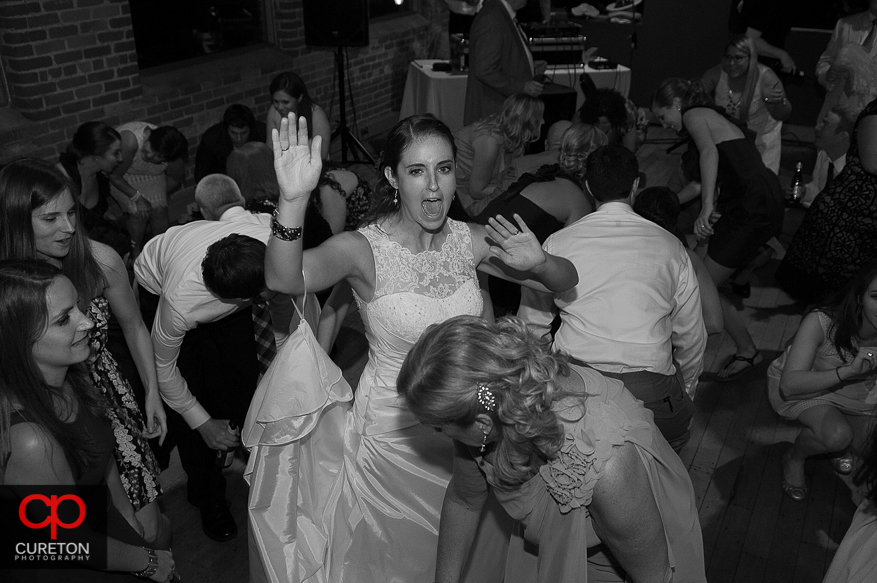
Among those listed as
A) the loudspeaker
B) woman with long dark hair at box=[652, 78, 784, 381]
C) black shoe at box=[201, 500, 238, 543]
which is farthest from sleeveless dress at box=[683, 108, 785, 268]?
the loudspeaker

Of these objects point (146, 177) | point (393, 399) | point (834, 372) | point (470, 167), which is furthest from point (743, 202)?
point (146, 177)

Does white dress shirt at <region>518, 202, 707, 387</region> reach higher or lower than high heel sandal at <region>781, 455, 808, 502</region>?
higher

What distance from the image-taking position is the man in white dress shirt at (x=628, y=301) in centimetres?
234

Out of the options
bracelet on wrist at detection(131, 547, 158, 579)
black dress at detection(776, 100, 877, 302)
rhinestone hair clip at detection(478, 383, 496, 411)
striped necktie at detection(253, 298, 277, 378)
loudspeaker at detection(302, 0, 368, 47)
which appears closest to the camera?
rhinestone hair clip at detection(478, 383, 496, 411)

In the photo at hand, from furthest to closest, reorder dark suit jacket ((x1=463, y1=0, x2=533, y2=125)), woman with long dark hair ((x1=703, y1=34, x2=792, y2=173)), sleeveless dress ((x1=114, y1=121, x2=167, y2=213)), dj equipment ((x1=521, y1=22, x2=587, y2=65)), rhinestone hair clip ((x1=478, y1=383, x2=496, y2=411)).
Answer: dj equipment ((x1=521, y1=22, x2=587, y2=65))
dark suit jacket ((x1=463, y1=0, x2=533, y2=125))
woman with long dark hair ((x1=703, y1=34, x2=792, y2=173))
sleeveless dress ((x1=114, y1=121, x2=167, y2=213))
rhinestone hair clip ((x1=478, y1=383, x2=496, y2=411))

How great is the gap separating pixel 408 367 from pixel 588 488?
0.44 meters

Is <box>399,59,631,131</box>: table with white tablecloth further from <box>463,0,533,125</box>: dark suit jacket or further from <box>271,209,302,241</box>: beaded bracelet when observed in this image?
<box>271,209,302,241</box>: beaded bracelet

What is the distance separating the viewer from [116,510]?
6.48 ft

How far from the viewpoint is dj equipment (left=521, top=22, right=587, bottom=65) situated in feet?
22.6

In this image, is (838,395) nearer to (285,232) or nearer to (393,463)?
(393,463)

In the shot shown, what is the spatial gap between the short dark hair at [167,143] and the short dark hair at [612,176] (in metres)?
2.55

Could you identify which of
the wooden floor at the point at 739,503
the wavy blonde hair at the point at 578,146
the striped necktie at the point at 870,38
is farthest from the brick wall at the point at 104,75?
the striped necktie at the point at 870,38

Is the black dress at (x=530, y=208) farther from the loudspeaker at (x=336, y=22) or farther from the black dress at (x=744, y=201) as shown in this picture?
the loudspeaker at (x=336, y=22)

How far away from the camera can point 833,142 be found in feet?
17.2
